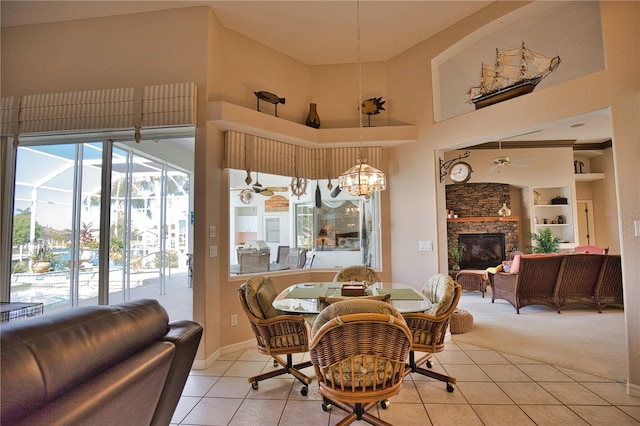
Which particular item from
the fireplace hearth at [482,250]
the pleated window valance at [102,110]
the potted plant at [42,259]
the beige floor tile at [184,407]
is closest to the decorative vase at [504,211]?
the fireplace hearth at [482,250]

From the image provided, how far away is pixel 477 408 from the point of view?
2312 mm

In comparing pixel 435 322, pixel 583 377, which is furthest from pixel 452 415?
pixel 583 377

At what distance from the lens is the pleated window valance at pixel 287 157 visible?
3.59 metres

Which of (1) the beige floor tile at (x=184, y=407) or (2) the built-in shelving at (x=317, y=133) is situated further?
(2) the built-in shelving at (x=317, y=133)

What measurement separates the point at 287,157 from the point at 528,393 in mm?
3577

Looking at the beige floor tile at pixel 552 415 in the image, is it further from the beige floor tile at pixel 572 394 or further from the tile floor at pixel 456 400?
the beige floor tile at pixel 572 394

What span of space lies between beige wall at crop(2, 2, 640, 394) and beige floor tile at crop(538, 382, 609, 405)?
0.35 m

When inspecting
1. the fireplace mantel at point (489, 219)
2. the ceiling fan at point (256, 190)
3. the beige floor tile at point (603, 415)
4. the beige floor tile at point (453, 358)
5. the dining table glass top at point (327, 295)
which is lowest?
the beige floor tile at point (453, 358)

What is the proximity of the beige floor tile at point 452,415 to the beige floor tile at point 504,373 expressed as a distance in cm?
68

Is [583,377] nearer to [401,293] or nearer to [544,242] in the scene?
[401,293]

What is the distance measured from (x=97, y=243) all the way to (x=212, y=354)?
1.91 meters

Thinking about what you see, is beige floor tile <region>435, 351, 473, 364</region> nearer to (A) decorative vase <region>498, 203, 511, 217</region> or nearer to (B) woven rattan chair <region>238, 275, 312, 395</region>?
(B) woven rattan chair <region>238, 275, 312, 395</region>

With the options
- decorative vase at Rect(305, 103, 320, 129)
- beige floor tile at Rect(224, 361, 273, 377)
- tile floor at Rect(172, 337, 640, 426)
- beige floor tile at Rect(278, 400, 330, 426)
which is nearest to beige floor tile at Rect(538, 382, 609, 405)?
tile floor at Rect(172, 337, 640, 426)

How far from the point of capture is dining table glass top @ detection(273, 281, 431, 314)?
91.7 inches
